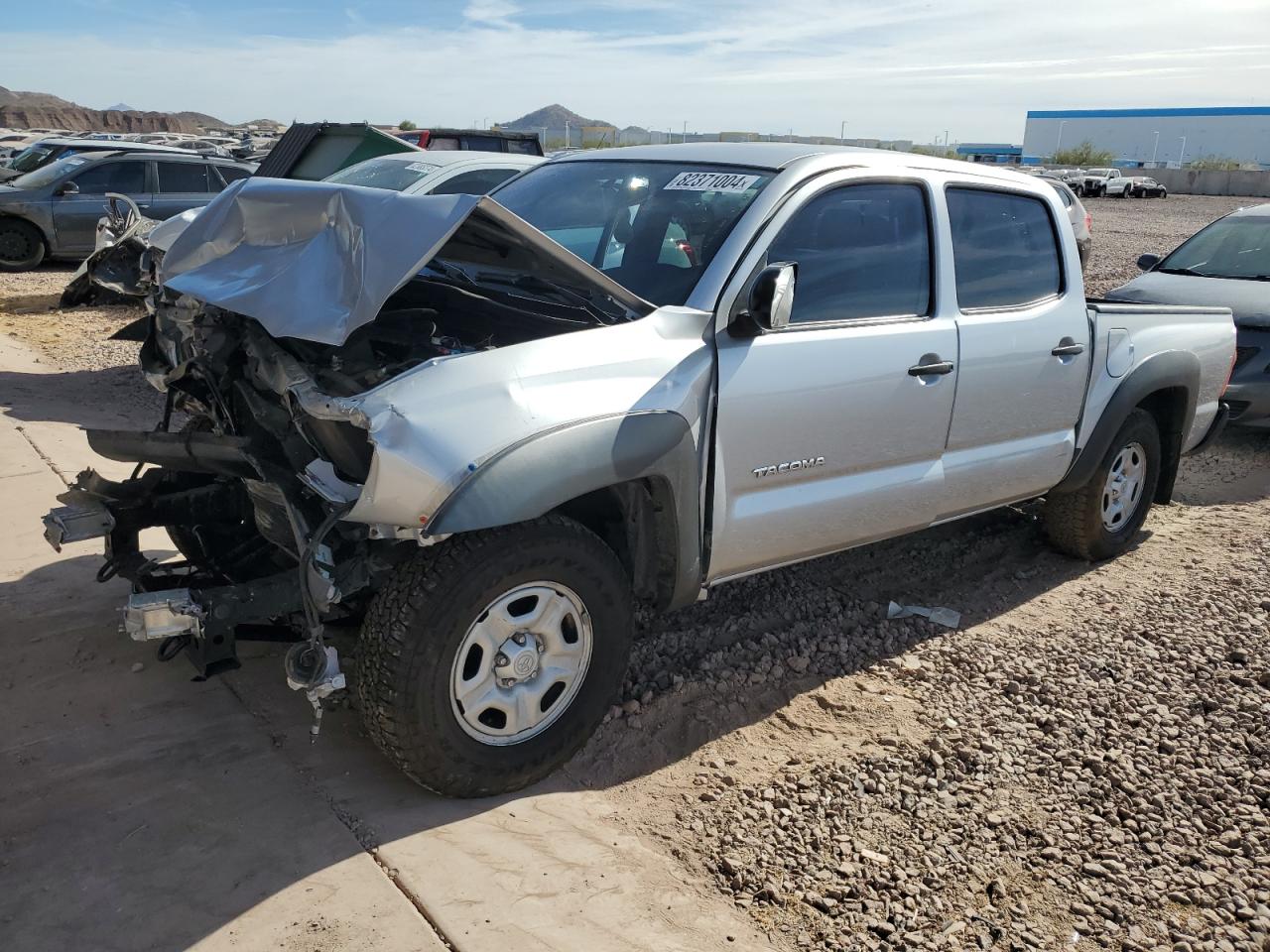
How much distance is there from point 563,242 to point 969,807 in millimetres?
2566

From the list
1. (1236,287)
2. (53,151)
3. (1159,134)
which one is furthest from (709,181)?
(1159,134)

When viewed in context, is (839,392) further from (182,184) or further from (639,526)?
(182,184)

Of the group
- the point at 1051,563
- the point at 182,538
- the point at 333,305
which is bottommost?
the point at 1051,563

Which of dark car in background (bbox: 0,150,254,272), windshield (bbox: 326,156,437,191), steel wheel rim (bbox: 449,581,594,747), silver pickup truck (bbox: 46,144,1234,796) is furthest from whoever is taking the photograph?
dark car in background (bbox: 0,150,254,272)

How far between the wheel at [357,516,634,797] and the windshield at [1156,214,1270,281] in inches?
302

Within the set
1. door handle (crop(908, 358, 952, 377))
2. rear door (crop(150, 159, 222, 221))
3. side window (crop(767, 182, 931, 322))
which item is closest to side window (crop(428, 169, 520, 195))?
side window (crop(767, 182, 931, 322))

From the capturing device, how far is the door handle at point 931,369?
3980mm

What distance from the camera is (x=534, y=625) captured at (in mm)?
3180

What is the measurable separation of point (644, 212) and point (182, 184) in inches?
517

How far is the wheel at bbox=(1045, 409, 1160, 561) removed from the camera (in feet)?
17.6

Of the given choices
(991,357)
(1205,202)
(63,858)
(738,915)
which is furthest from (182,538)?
(1205,202)

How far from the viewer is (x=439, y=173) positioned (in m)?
8.57

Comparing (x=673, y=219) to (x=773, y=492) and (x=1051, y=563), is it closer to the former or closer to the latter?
(x=773, y=492)

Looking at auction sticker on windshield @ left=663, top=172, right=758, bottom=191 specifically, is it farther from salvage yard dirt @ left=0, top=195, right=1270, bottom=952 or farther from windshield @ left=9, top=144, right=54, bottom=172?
windshield @ left=9, top=144, right=54, bottom=172
